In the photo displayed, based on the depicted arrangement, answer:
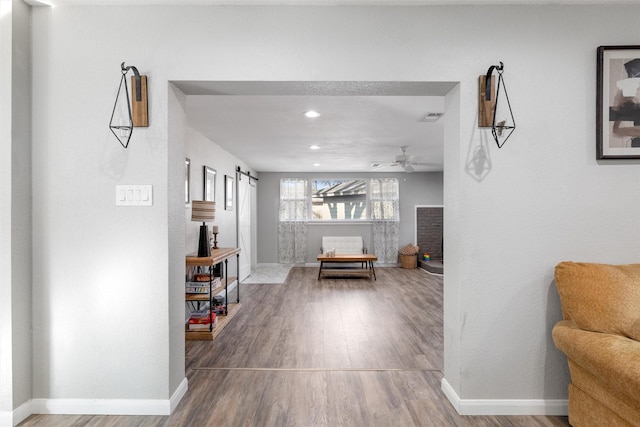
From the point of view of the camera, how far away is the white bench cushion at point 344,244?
26.3 ft

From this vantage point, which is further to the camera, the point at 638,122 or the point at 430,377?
the point at 430,377

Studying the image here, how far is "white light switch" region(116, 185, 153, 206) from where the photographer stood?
1977mm

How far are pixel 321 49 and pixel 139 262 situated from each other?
5.27 ft

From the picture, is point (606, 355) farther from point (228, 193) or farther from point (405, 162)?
point (228, 193)

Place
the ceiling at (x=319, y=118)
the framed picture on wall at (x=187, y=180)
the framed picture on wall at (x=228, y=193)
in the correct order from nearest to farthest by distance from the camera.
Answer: the ceiling at (x=319, y=118) → the framed picture on wall at (x=187, y=180) → the framed picture on wall at (x=228, y=193)

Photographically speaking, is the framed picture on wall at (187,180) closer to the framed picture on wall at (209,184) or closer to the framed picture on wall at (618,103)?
the framed picture on wall at (209,184)

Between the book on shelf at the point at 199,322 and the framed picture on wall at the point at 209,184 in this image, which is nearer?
the book on shelf at the point at 199,322

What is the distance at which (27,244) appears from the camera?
1.95m

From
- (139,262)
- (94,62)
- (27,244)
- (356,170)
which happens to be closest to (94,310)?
(139,262)

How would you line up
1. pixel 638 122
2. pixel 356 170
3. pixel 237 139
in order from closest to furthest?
1. pixel 638 122
2. pixel 237 139
3. pixel 356 170

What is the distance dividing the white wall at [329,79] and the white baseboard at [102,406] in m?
0.04

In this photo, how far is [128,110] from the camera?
1978 millimetres

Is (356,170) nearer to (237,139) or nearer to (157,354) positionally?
(237,139)

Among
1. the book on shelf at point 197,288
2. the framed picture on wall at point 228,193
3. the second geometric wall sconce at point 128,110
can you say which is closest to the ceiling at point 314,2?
the second geometric wall sconce at point 128,110
